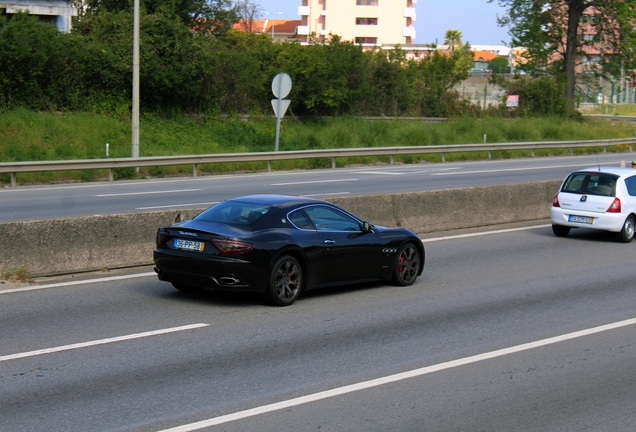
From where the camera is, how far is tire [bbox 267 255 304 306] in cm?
909

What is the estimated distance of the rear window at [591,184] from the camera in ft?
51.6

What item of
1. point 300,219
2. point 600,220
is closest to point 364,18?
point 600,220

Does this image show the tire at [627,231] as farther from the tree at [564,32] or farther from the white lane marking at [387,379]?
the tree at [564,32]

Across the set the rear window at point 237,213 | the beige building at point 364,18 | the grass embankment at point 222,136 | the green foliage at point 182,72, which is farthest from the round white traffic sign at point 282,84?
the beige building at point 364,18

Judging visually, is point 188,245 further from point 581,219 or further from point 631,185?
point 631,185

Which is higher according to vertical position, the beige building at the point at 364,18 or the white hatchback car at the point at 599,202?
the beige building at the point at 364,18

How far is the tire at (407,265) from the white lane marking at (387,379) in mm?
A: 2975

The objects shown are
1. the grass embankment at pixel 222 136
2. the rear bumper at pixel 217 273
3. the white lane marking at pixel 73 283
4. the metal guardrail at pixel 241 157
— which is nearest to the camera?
the rear bumper at pixel 217 273

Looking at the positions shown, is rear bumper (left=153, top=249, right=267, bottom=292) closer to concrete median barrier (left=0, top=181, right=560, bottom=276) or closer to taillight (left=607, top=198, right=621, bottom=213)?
concrete median barrier (left=0, top=181, right=560, bottom=276)

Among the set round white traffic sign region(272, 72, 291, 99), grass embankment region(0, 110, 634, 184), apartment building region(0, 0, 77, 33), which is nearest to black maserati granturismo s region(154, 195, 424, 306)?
grass embankment region(0, 110, 634, 184)

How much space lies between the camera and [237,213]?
958cm

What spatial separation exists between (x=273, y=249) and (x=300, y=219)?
0.79 meters

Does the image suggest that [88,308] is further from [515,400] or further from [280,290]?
[515,400]

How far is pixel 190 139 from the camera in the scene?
3309cm
